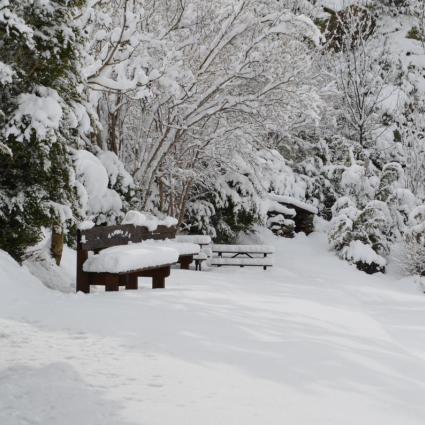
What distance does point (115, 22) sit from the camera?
1300cm

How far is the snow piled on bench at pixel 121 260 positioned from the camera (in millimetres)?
7836

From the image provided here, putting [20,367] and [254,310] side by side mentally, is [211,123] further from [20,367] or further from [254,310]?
[20,367]

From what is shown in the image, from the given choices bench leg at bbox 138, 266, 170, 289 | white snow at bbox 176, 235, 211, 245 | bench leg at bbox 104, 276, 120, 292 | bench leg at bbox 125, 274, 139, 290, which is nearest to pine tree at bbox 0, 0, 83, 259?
bench leg at bbox 104, 276, 120, 292

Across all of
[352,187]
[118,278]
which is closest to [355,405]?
[118,278]

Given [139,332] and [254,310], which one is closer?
[139,332]

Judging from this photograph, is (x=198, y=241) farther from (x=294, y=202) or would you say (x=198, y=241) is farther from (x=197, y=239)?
(x=294, y=202)

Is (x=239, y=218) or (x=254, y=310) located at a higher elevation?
(x=239, y=218)

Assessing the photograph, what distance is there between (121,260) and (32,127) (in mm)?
2055

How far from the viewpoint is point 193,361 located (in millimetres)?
4707

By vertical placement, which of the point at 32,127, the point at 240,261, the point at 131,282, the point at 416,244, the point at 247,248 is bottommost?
the point at 240,261

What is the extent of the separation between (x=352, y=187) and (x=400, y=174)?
1766mm

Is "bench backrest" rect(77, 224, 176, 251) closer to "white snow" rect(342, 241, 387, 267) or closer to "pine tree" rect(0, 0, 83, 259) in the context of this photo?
"pine tree" rect(0, 0, 83, 259)

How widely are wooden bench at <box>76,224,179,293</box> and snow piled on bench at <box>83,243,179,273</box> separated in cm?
3

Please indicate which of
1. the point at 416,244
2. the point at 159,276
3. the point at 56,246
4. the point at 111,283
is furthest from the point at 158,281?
the point at 416,244
